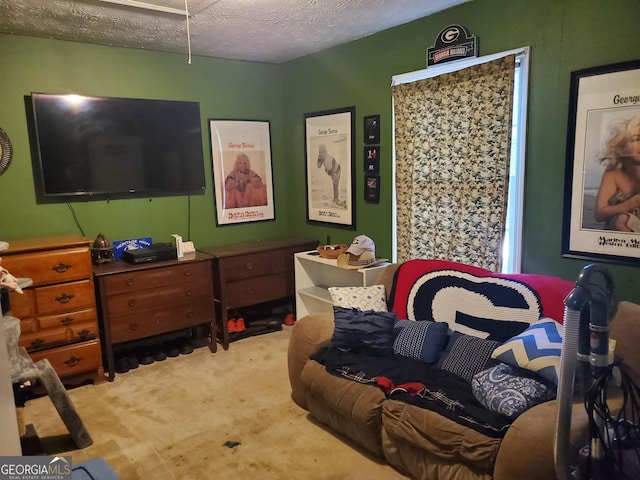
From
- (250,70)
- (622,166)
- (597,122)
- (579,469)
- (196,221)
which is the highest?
(250,70)

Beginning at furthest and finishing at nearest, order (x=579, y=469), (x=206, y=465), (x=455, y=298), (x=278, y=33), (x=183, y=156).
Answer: (x=183, y=156)
(x=278, y=33)
(x=455, y=298)
(x=206, y=465)
(x=579, y=469)

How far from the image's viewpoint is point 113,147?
142 inches

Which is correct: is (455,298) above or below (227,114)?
below

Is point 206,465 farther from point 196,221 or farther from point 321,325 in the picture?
point 196,221

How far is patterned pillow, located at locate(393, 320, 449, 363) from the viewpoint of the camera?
8.40ft

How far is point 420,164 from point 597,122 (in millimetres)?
1142

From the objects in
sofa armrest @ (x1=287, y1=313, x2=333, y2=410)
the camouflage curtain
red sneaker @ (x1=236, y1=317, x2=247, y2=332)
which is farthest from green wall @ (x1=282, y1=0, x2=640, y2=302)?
red sneaker @ (x1=236, y1=317, x2=247, y2=332)

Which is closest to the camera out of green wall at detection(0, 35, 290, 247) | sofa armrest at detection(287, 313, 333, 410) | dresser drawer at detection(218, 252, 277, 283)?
sofa armrest at detection(287, 313, 333, 410)

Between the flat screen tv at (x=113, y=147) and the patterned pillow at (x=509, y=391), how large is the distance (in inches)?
114

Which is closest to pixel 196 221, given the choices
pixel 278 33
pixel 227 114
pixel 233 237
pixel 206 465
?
pixel 233 237

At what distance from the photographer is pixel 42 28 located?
3.18 m

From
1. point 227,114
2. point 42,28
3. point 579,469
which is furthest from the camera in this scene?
point 227,114

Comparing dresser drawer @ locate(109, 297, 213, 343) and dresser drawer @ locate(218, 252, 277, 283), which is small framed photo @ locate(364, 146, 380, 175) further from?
dresser drawer @ locate(109, 297, 213, 343)

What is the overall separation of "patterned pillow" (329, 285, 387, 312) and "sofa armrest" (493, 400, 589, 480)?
1241 millimetres
